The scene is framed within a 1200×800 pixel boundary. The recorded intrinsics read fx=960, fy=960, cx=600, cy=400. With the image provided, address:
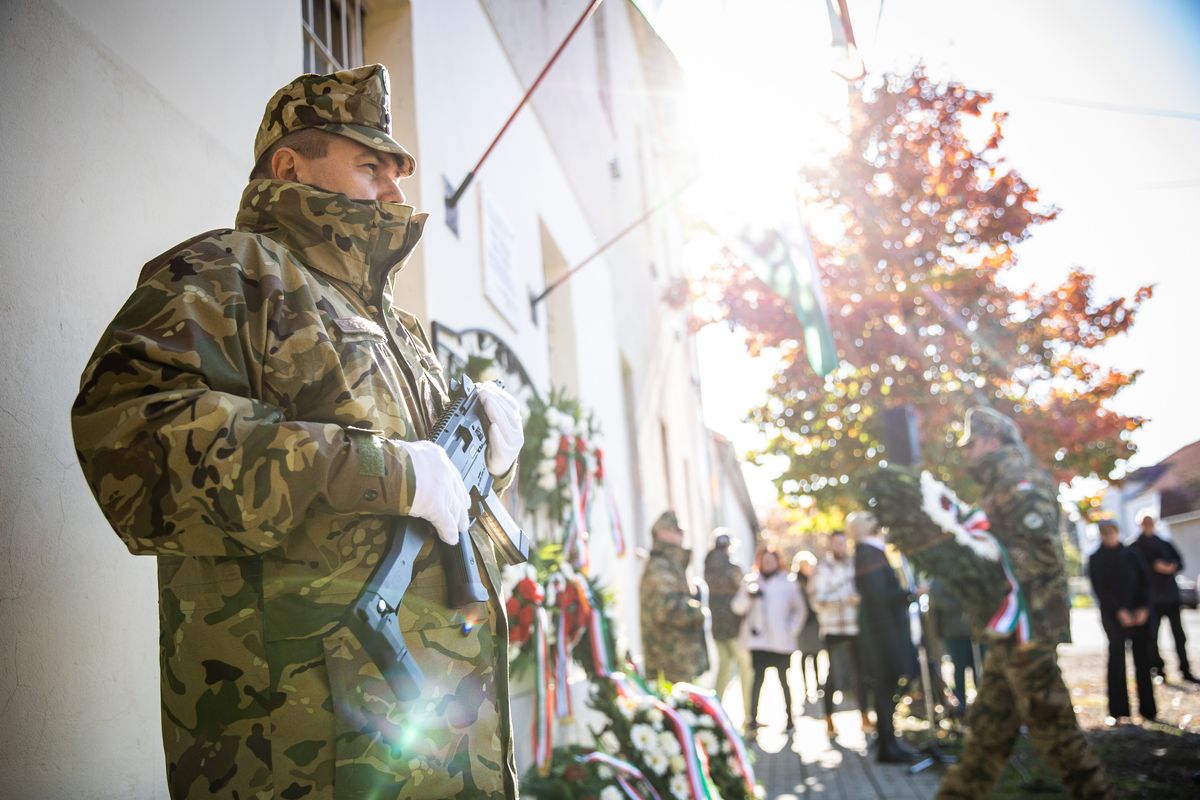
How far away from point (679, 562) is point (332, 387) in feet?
21.0

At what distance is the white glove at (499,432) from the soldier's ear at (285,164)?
2.08ft

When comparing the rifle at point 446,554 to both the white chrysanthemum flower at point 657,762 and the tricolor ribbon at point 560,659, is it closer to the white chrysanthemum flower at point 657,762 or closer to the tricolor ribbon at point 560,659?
the white chrysanthemum flower at point 657,762

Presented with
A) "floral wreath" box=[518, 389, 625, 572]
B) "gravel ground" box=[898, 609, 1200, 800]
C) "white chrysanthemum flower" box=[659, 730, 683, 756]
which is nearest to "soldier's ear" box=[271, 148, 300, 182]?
"floral wreath" box=[518, 389, 625, 572]

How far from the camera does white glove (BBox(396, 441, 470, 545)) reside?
176cm

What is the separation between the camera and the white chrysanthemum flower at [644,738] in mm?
4828

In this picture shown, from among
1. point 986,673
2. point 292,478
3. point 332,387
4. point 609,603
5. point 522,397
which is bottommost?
point 986,673

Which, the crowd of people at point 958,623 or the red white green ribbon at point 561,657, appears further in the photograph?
the red white green ribbon at point 561,657

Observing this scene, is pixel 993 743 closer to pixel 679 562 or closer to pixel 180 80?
pixel 679 562

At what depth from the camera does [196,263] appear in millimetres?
1764

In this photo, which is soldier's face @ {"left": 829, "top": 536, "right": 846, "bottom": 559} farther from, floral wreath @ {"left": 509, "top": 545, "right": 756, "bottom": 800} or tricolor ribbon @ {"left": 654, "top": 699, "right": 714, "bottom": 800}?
tricolor ribbon @ {"left": 654, "top": 699, "right": 714, "bottom": 800}

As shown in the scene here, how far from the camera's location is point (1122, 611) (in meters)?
8.75

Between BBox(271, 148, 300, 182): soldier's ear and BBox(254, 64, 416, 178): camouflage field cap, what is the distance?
5 centimetres

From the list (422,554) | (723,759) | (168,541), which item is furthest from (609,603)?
(168,541)

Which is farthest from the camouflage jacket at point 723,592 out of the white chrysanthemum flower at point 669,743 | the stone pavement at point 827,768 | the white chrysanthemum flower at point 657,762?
the white chrysanthemum flower at point 657,762
